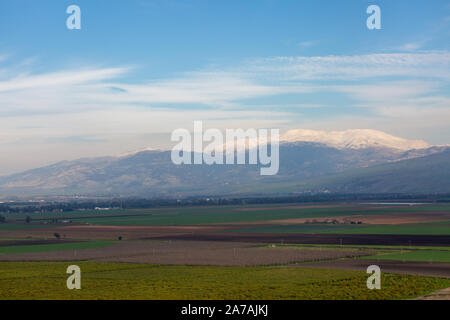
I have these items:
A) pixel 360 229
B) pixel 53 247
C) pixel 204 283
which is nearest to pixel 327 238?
pixel 360 229

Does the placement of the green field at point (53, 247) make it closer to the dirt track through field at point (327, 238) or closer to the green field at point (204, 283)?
the dirt track through field at point (327, 238)

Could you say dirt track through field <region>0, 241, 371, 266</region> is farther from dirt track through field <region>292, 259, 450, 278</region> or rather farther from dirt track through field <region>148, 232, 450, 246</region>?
dirt track through field <region>148, 232, 450, 246</region>

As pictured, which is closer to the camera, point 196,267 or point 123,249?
point 196,267

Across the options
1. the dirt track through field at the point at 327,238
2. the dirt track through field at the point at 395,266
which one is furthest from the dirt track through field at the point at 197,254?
the dirt track through field at the point at 327,238
